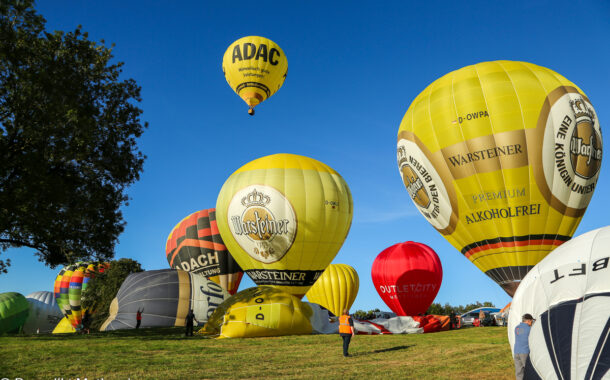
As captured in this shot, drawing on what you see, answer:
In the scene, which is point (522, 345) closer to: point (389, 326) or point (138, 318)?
point (389, 326)

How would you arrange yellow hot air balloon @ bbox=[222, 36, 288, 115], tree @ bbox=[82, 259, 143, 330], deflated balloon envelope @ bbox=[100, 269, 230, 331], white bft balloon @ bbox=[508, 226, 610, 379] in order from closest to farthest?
white bft balloon @ bbox=[508, 226, 610, 379], deflated balloon envelope @ bbox=[100, 269, 230, 331], yellow hot air balloon @ bbox=[222, 36, 288, 115], tree @ bbox=[82, 259, 143, 330]

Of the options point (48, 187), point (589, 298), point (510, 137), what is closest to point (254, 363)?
point (589, 298)

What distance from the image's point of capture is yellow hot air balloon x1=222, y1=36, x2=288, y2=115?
33.5 meters

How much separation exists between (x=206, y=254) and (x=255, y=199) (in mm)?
11130

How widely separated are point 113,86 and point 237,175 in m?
8.01

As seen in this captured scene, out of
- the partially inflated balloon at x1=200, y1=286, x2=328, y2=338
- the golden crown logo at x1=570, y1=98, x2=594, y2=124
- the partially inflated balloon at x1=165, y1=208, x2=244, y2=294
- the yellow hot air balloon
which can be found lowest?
the partially inflated balloon at x1=200, y1=286, x2=328, y2=338

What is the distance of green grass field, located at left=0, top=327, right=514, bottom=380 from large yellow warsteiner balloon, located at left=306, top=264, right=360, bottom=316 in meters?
21.0

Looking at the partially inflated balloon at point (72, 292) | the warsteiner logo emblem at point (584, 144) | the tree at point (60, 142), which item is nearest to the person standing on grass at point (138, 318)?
the tree at point (60, 142)

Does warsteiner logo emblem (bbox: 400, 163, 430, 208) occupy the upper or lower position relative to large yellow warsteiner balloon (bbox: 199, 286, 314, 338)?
upper

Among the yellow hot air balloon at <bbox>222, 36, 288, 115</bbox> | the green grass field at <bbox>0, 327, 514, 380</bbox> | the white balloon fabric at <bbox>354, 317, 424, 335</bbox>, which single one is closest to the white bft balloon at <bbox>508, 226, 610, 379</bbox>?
the green grass field at <bbox>0, 327, 514, 380</bbox>

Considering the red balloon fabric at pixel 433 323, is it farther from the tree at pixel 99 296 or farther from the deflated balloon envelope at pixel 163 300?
the tree at pixel 99 296

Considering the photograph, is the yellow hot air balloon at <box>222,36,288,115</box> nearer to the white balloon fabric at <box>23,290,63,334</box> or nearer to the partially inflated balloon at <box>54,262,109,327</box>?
the partially inflated balloon at <box>54,262,109,327</box>

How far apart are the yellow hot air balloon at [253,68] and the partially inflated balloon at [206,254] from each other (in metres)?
9.27

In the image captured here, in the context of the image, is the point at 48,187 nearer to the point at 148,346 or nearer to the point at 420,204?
the point at 148,346
